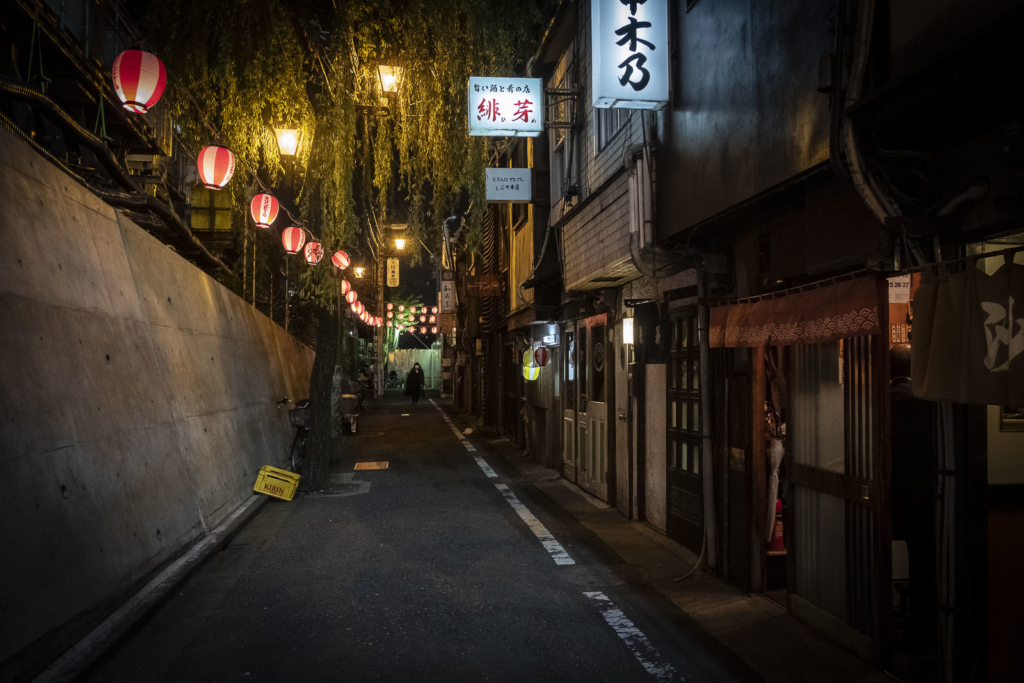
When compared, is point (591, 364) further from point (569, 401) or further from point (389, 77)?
point (389, 77)

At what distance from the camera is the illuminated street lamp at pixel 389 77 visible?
1209cm

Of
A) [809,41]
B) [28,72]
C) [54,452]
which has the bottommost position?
[54,452]

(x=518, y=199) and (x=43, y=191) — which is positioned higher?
(x=518, y=199)

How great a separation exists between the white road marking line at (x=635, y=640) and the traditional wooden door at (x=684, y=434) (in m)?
2.18

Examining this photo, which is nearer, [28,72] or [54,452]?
[54,452]

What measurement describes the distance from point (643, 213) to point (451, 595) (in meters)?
5.10

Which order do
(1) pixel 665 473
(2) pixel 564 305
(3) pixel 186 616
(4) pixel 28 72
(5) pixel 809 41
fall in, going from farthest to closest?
1. (2) pixel 564 305
2. (4) pixel 28 72
3. (1) pixel 665 473
4. (3) pixel 186 616
5. (5) pixel 809 41

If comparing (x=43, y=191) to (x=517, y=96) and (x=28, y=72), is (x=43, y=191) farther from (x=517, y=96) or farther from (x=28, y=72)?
(x=517, y=96)

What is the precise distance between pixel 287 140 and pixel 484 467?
8.60 m

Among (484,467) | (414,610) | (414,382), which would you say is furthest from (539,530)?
(414,382)

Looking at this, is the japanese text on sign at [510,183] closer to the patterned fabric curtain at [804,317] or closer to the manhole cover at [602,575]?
the patterned fabric curtain at [804,317]

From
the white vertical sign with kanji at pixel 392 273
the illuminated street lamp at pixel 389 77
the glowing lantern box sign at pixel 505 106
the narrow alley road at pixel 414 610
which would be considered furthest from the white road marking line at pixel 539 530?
the white vertical sign with kanji at pixel 392 273

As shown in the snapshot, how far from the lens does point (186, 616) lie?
6.38 metres

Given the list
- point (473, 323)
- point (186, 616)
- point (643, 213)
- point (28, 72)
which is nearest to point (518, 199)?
point (643, 213)
